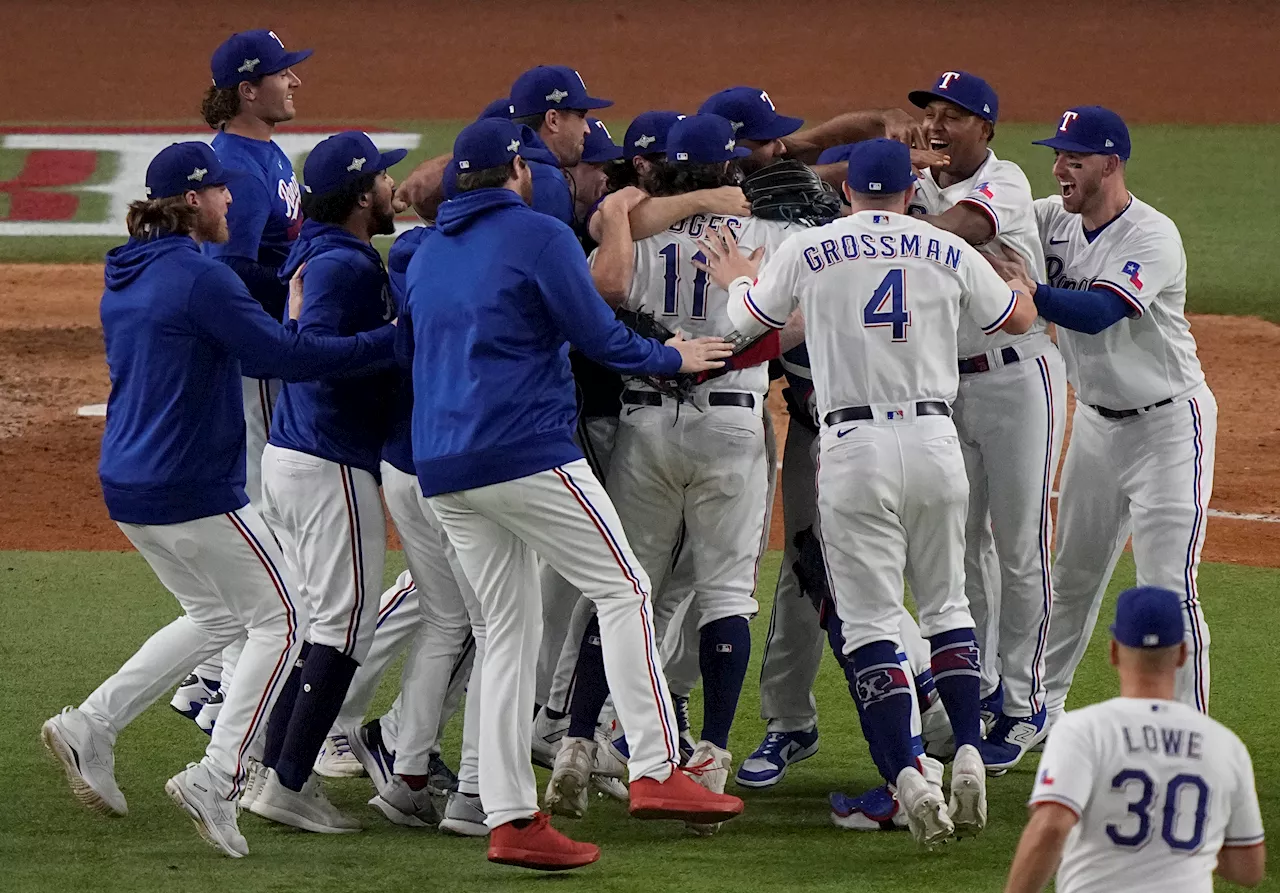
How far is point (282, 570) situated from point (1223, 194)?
1386 centimetres

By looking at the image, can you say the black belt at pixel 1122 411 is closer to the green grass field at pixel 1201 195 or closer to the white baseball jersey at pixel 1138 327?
the white baseball jersey at pixel 1138 327

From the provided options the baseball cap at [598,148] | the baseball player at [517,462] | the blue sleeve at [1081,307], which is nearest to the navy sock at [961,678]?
the baseball player at [517,462]

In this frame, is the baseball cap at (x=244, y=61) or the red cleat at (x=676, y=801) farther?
the baseball cap at (x=244, y=61)

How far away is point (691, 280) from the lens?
5.02 m

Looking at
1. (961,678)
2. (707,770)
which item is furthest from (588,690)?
(961,678)

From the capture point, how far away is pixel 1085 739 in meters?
2.98

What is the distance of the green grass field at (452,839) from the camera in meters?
4.42


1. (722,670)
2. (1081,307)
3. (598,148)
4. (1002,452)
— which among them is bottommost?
(722,670)

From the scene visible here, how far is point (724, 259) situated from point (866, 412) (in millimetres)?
606

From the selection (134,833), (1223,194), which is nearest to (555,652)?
(134,833)

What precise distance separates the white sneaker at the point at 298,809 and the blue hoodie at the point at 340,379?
2.98ft

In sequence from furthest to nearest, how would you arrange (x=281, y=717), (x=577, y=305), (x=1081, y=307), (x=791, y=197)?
(x=1081, y=307) < (x=791, y=197) < (x=281, y=717) < (x=577, y=305)

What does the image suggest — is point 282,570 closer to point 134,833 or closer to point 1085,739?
point 134,833

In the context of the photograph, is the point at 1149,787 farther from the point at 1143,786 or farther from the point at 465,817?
the point at 465,817
